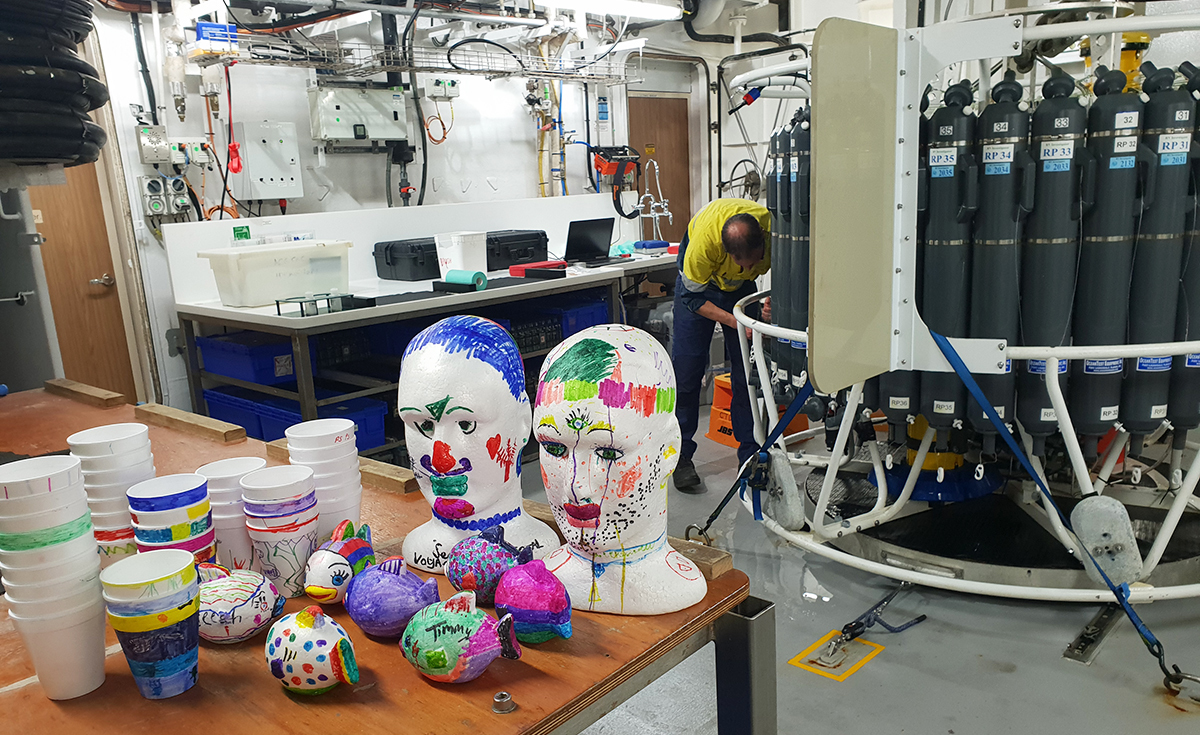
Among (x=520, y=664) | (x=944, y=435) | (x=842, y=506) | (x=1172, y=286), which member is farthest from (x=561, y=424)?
(x=842, y=506)

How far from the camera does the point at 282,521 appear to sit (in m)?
1.21

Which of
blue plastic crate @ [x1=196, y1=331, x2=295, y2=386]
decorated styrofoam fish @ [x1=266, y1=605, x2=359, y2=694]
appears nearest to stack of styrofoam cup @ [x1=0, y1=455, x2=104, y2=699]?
decorated styrofoam fish @ [x1=266, y1=605, x2=359, y2=694]

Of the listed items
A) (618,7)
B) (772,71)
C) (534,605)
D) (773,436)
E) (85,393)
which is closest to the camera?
(534,605)

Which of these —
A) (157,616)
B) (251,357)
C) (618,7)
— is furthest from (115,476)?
(618,7)

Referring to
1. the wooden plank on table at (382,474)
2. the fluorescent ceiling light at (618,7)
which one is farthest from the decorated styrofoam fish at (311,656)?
the fluorescent ceiling light at (618,7)

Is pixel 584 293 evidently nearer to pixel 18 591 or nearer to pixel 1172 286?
pixel 1172 286

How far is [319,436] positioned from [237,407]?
9.38 feet

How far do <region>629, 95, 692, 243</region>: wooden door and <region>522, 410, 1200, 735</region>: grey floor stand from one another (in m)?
4.78

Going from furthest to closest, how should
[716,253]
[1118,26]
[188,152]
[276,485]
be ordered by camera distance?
[188,152]
[716,253]
[1118,26]
[276,485]

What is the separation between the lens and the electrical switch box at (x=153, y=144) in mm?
4016

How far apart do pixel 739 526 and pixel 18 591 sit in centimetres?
269

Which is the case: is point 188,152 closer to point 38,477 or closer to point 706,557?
point 38,477

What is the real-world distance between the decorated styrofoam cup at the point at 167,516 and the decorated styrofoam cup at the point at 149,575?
0.35ft

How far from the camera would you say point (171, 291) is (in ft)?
14.1
